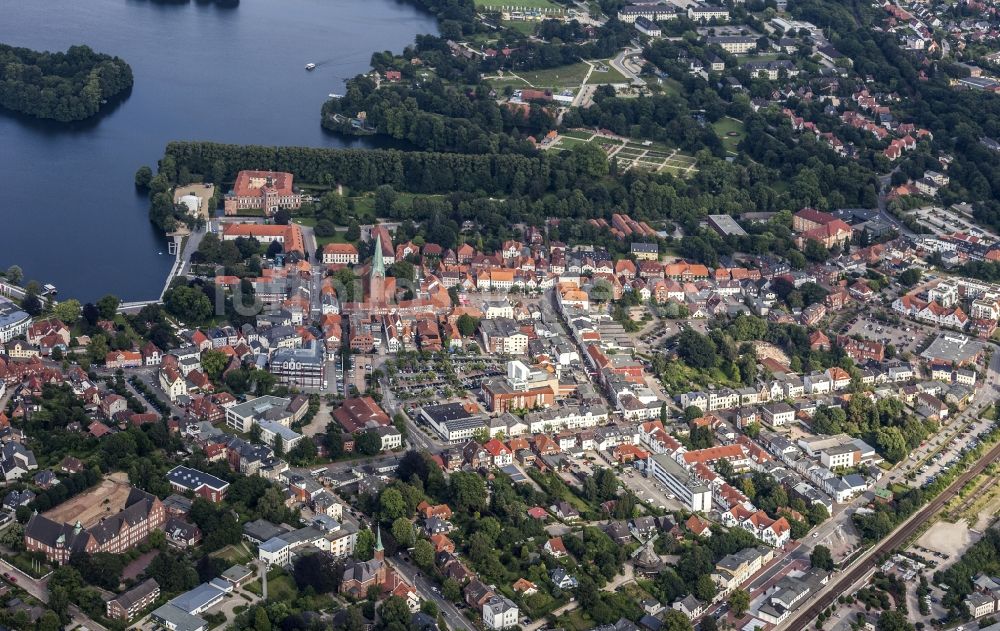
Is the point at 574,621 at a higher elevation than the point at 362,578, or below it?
below

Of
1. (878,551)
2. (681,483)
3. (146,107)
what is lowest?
(146,107)

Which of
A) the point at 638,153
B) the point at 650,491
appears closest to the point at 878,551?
the point at 650,491

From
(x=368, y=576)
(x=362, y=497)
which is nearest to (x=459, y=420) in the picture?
(x=362, y=497)

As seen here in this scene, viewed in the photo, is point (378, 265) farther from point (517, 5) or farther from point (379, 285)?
point (517, 5)

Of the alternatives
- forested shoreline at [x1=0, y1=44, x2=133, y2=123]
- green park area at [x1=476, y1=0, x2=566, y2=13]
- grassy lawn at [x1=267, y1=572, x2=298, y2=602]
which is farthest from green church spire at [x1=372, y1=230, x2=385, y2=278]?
green park area at [x1=476, y1=0, x2=566, y2=13]

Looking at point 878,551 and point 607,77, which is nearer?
point 878,551

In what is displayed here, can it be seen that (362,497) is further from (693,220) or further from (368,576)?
(693,220)

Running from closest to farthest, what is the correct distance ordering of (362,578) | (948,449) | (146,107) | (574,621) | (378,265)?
(574,621) < (362,578) < (948,449) < (378,265) < (146,107)
